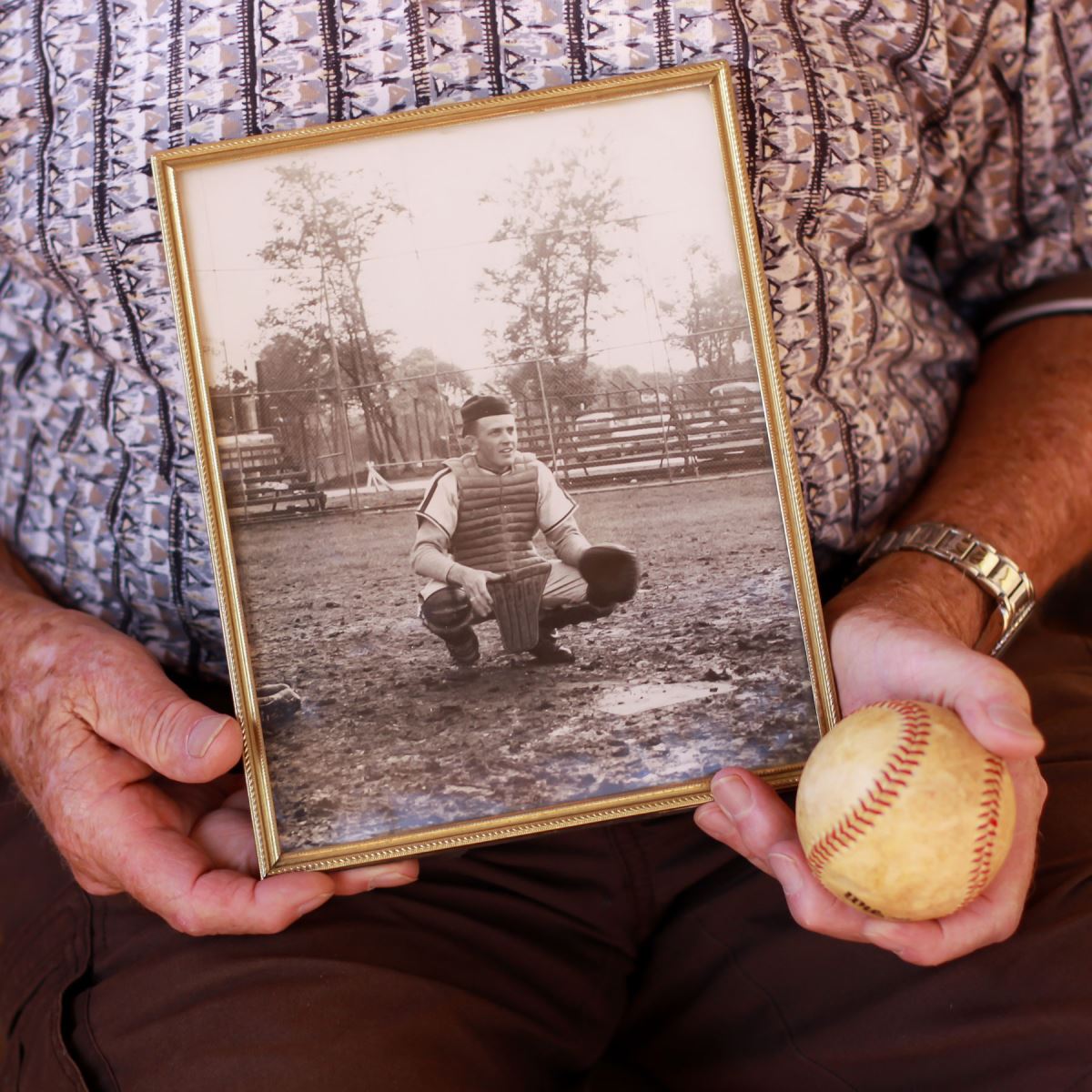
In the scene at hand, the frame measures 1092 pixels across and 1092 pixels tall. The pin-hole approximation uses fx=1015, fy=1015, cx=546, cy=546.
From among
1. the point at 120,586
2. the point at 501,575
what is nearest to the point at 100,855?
the point at 120,586

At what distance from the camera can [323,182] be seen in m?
0.78

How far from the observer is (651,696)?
0.80 meters

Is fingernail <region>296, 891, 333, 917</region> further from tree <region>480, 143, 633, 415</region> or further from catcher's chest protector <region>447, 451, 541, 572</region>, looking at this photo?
tree <region>480, 143, 633, 415</region>

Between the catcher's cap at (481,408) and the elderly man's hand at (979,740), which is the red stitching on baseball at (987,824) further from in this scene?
the catcher's cap at (481,408)

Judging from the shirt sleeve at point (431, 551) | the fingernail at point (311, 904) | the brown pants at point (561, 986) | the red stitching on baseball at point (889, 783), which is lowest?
the brown pants at point (561, 986)

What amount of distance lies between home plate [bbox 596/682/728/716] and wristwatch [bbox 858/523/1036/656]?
10.2 inches

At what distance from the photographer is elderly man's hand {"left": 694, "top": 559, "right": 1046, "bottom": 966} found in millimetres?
665

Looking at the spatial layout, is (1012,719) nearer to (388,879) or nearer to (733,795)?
(733,795)

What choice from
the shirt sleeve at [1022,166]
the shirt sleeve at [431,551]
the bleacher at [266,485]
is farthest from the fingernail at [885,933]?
the shirt sleeve at [1022,166]

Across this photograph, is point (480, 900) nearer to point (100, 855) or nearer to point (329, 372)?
point (100, 855)

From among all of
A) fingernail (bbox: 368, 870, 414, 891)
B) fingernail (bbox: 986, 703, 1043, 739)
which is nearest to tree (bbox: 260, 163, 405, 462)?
fingernail (bbox: 368, 870, 414, 891)

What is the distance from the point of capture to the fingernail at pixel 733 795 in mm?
753

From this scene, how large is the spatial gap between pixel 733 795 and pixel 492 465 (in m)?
0.31

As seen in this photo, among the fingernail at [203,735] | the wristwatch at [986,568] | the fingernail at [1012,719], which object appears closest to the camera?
the fingernail at [1012,719]
